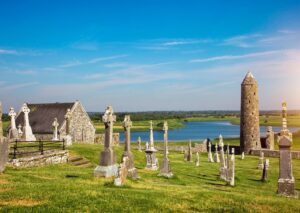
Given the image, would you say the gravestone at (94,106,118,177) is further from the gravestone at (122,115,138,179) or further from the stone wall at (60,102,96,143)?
the stone wall at (60,102,96,143)

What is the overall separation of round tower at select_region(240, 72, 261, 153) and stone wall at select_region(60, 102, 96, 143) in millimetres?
22683

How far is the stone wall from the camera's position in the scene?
4585 centimetres

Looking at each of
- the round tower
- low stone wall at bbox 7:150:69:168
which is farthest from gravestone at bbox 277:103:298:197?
the round tower

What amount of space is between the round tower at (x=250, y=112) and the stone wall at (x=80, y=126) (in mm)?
22683

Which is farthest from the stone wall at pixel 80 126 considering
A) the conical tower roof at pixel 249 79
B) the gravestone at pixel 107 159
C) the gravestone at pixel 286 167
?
the gravestone at pixel 286 167

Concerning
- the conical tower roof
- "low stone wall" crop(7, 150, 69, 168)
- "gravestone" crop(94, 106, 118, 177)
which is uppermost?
the conical tower roof

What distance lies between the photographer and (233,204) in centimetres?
1206

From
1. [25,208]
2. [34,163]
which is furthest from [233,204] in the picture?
[34,163]

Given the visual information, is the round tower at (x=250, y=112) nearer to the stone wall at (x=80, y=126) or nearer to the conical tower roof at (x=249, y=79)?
the conical tower roof at (x=249, y=79)

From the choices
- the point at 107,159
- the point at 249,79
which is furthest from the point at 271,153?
the point at 107,159

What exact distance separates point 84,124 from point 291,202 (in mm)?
37165

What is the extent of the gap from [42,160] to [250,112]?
123 feet

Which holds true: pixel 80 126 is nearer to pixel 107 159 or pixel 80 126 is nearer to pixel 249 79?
pixel 249 79

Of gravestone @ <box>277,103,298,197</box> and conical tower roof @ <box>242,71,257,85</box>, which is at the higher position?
conical tower roof @ <box>242,71,257,85</box>
